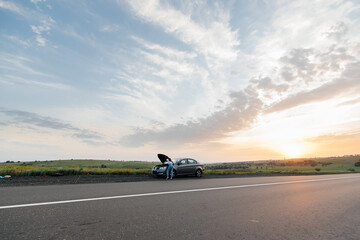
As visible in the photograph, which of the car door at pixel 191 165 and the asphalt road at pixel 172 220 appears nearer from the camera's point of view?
the asphalt road at pixel 172 220

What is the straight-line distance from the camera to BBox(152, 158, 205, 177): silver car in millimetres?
18109

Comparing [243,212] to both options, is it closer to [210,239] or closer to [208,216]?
[208,216]

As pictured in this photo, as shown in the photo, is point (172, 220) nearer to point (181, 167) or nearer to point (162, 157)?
point (162, 157)

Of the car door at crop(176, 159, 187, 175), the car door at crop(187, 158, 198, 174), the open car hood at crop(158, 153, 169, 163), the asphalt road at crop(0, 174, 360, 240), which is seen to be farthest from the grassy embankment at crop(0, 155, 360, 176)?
the asphalt road at crop(0, 174, 360, 240)

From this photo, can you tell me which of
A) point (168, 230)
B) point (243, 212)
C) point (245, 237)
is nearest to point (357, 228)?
point (243, 212)

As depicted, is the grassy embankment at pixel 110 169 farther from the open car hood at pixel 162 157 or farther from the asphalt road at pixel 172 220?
the asphalt road at pixel 172 220

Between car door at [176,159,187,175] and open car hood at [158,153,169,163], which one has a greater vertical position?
open car hood at [158,153,169,163]

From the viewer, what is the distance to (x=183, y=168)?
1914cm

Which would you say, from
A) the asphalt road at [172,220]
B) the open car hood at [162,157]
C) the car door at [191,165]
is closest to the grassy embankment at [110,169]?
the open car hood at [162,157]

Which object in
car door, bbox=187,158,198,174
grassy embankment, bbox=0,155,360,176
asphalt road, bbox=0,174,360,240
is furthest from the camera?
car door, bbox=187,158,198,174

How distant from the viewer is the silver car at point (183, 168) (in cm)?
1811

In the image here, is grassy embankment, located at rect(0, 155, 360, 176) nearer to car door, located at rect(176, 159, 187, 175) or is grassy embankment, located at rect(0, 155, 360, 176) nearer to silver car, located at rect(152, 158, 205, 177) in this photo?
silver car, located at rect(152, 158, 205, 177)

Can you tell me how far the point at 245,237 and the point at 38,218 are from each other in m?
3.89

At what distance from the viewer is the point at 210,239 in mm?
3502
